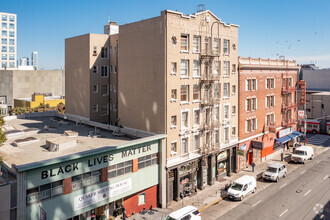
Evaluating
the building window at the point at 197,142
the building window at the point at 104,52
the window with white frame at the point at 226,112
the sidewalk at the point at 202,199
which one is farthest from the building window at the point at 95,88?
the sidewalk at the point at 202,199

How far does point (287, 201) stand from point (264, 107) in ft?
66.4

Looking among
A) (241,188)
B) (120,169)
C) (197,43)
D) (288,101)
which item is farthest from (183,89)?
(288,101)

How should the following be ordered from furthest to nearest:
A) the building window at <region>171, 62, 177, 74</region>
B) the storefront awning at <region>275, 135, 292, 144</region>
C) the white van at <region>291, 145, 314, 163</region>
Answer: the storefront awning at <region>275, 135, 292, 144</region> < the white van at <region>291, 145, 314, 163</region> < the building window at <region>171, 62, 177, 74</region>

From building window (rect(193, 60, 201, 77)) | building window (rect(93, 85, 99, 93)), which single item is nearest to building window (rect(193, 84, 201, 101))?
building window (rect(193, 60, 201, 77))

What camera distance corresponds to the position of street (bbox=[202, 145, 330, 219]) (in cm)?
3022

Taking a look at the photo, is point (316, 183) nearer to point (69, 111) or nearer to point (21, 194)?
point (21, 194)

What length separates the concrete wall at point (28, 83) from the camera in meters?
90.8

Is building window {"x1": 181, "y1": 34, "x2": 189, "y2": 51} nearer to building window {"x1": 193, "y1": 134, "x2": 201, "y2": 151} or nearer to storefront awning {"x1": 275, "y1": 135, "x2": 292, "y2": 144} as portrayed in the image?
building window {"x1": 193, "y1": 134, "x2": 201, "y2": 151}

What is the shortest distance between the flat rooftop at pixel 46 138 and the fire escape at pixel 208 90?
1026 cm

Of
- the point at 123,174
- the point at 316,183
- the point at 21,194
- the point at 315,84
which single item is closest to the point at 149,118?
the point at 123,174

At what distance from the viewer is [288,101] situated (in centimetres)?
5706

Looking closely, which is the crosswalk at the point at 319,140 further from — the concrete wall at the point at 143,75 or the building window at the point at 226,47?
the concrete wall at the point at 143,75

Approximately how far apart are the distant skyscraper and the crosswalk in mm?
129263

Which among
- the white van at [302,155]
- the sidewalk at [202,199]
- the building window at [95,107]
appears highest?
the building window at [95,107]
